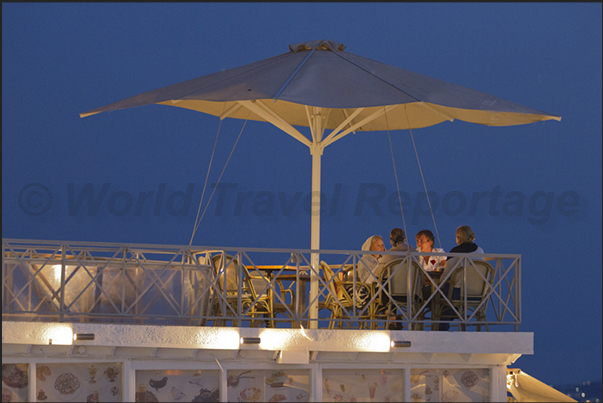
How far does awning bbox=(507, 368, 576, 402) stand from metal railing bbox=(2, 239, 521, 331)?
95 cm

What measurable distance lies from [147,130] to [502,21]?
27.6m

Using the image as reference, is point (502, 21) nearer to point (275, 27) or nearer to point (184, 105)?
point (275, 27)

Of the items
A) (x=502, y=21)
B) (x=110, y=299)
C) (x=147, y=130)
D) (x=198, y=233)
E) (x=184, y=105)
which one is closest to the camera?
(x=110, y=299)

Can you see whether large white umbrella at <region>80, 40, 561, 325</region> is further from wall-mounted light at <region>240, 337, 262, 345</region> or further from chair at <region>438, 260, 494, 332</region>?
chair at <region>438, 260, 494, 332</region>

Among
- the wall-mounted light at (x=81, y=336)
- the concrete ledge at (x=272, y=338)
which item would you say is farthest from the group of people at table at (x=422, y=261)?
the wall-mounted light at (x=81, y=336)

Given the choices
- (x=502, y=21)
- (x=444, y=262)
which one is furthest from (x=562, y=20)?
(x=444, y=262)

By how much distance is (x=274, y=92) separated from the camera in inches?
332

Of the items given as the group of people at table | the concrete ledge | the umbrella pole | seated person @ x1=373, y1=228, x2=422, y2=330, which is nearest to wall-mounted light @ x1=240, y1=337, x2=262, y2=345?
the concrete ledge

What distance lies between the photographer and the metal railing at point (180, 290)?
8484 millimetres

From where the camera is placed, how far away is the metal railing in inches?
334

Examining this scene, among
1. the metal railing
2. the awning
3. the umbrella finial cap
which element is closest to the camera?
the metal railing

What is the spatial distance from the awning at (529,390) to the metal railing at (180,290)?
3.11 feet

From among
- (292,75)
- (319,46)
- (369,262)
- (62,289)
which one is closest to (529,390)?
(369,262)

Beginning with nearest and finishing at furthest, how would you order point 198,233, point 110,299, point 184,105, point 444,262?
point 110,299, point 444,262, point 184,105, point 198,233
